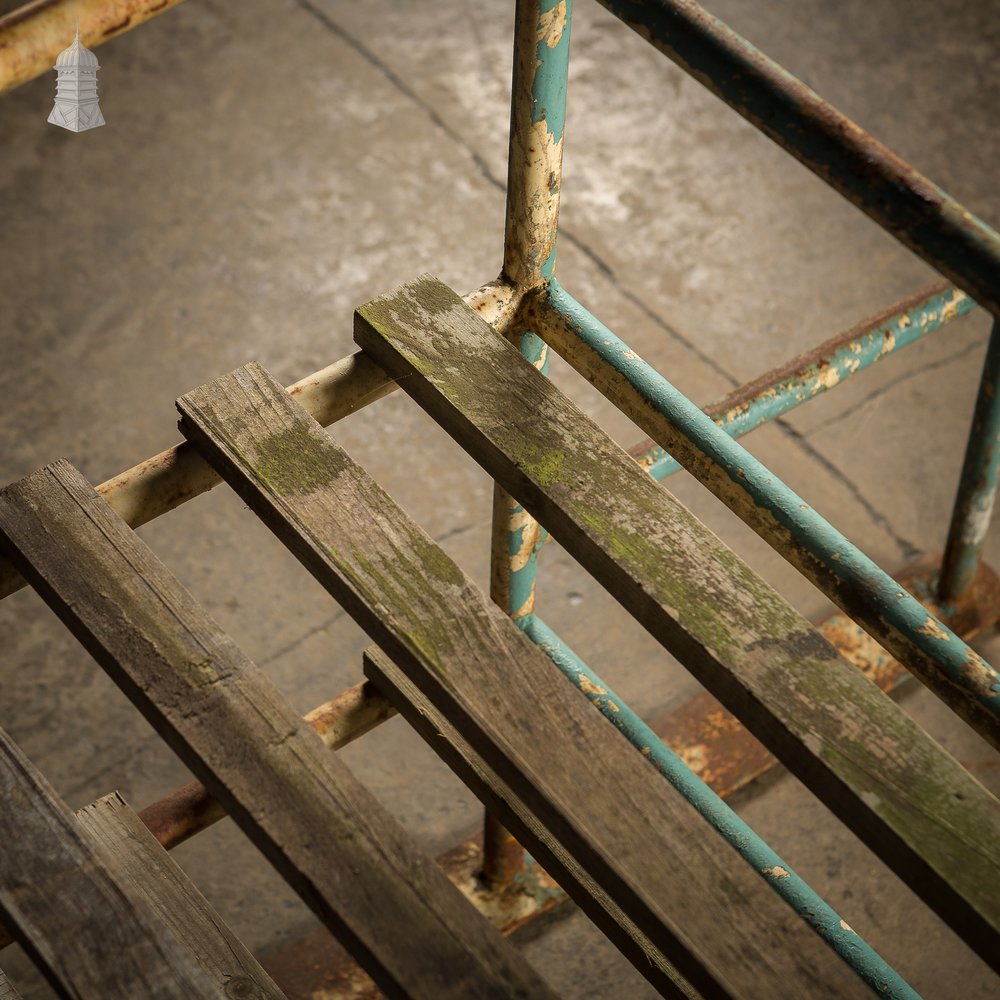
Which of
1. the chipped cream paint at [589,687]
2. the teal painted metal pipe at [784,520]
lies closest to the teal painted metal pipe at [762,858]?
the chipped cream paint at [589,687]

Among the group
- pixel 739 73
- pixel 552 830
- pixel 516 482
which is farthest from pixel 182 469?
pixel 739 73

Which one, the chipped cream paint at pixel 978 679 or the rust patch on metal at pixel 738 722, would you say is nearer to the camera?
the chipped cream paint at pixel 978 679

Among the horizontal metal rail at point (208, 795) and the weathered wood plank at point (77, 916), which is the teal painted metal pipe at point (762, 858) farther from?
the weathered wood plank at point (77, 916)

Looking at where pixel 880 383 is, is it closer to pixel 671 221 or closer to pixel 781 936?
pixel 671 221

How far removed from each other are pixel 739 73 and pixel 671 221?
2.72m

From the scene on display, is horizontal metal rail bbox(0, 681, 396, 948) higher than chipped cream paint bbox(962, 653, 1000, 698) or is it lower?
higher

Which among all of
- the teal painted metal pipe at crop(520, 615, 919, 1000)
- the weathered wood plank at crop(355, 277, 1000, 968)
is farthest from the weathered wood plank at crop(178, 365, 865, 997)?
the teal painted metal pipe at crop(520, 615, 919, 1000)

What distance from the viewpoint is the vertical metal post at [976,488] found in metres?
2.36

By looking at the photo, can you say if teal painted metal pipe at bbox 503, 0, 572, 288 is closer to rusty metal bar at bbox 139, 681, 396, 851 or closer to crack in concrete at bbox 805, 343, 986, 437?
rusty metal bar at bbox 139, 681, 396, 851

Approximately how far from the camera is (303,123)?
4.20m

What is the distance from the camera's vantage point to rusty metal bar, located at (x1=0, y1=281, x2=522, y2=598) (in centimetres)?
165

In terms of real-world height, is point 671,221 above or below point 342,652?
above

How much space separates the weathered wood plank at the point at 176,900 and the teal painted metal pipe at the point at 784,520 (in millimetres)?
770

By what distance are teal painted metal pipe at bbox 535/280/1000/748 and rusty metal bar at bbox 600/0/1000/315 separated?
0.39 m
